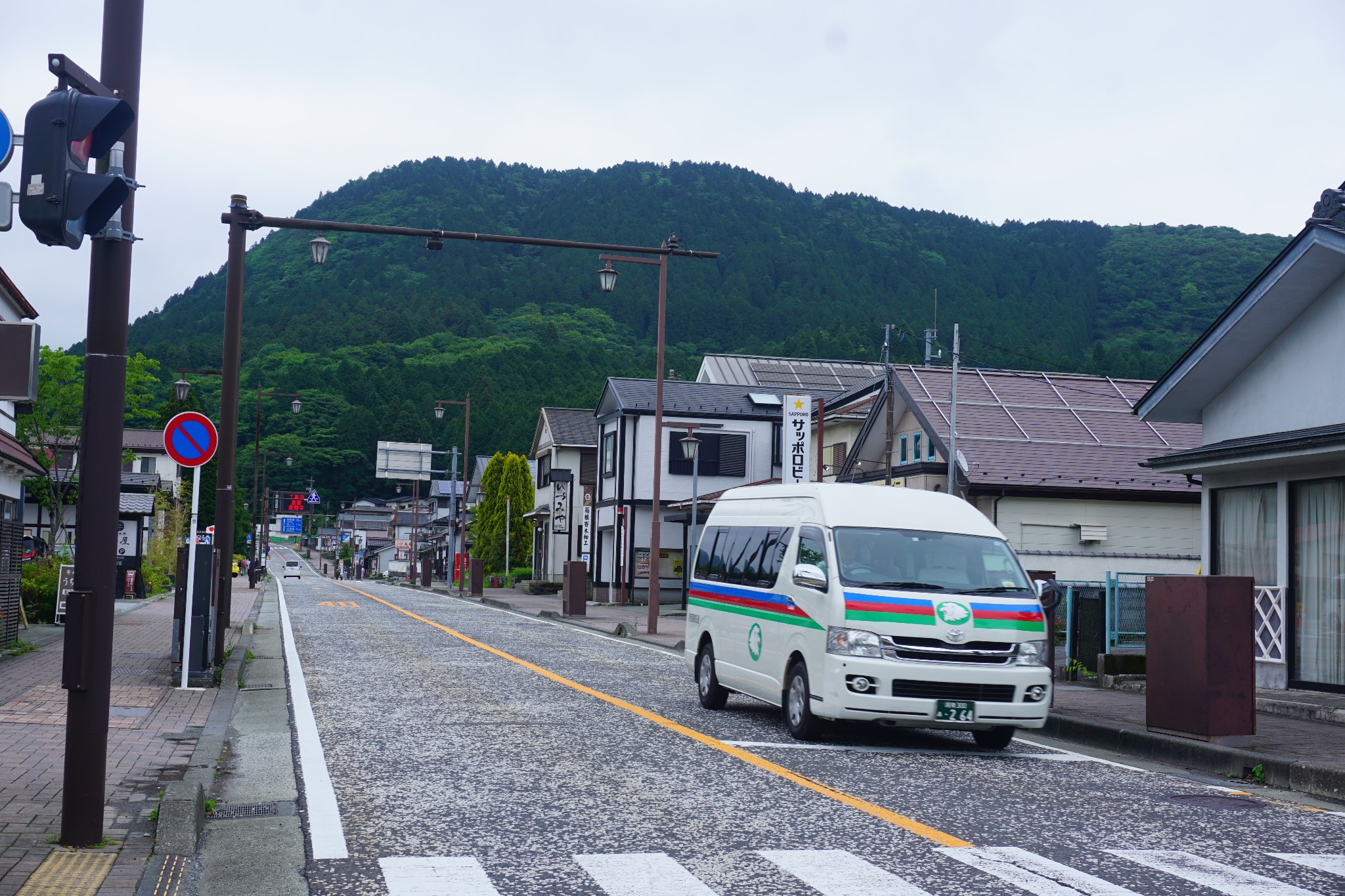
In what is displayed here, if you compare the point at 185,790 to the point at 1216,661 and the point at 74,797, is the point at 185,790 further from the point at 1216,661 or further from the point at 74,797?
the point at 1216,661

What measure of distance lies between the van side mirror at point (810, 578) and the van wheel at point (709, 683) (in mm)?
2547

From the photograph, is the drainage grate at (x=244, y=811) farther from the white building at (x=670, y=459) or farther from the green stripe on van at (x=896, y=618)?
the white building at (x=670, y=459)

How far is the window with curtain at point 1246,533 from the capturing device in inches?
615

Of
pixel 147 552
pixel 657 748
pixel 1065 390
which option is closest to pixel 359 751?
pixel 657 748

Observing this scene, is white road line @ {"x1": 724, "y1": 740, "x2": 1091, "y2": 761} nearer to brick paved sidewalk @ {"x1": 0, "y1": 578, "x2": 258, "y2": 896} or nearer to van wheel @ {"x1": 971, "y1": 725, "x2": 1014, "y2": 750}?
van wheel @ {"x1": 971, "y1": 725, "x2": 1014, "y2": 750}

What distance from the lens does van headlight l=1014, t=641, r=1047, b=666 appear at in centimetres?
1049

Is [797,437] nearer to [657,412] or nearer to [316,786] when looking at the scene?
[657,412]

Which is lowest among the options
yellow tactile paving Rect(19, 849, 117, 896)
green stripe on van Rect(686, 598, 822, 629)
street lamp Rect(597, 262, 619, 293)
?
yellow tactile paving Rect(19, 849, 117, 896)

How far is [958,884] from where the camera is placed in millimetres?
5930

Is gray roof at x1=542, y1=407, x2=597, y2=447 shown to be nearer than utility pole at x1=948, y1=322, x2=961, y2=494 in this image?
No

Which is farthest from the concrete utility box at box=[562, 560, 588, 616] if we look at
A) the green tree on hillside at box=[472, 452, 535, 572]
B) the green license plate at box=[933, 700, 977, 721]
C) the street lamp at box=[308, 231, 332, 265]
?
the green tree on hillside at box=[472, 452, 535, 572]

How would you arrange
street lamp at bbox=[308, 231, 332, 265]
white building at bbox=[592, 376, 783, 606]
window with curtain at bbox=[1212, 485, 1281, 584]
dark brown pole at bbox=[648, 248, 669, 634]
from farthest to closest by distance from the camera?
1. white building at bbox=[592, 376, 783, 606]
2. dark brown pole at bbox=[648, 248, 669, 634]
3. street lamp at bbox=[308, 231, 332, 265]
4. window with curtain at bbox=[1212, 485, 1281, 584]

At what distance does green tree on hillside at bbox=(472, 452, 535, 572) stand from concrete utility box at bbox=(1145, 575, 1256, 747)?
5264 cm

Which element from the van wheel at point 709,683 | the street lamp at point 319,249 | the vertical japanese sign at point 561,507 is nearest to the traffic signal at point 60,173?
the van wheel at point 709,683
